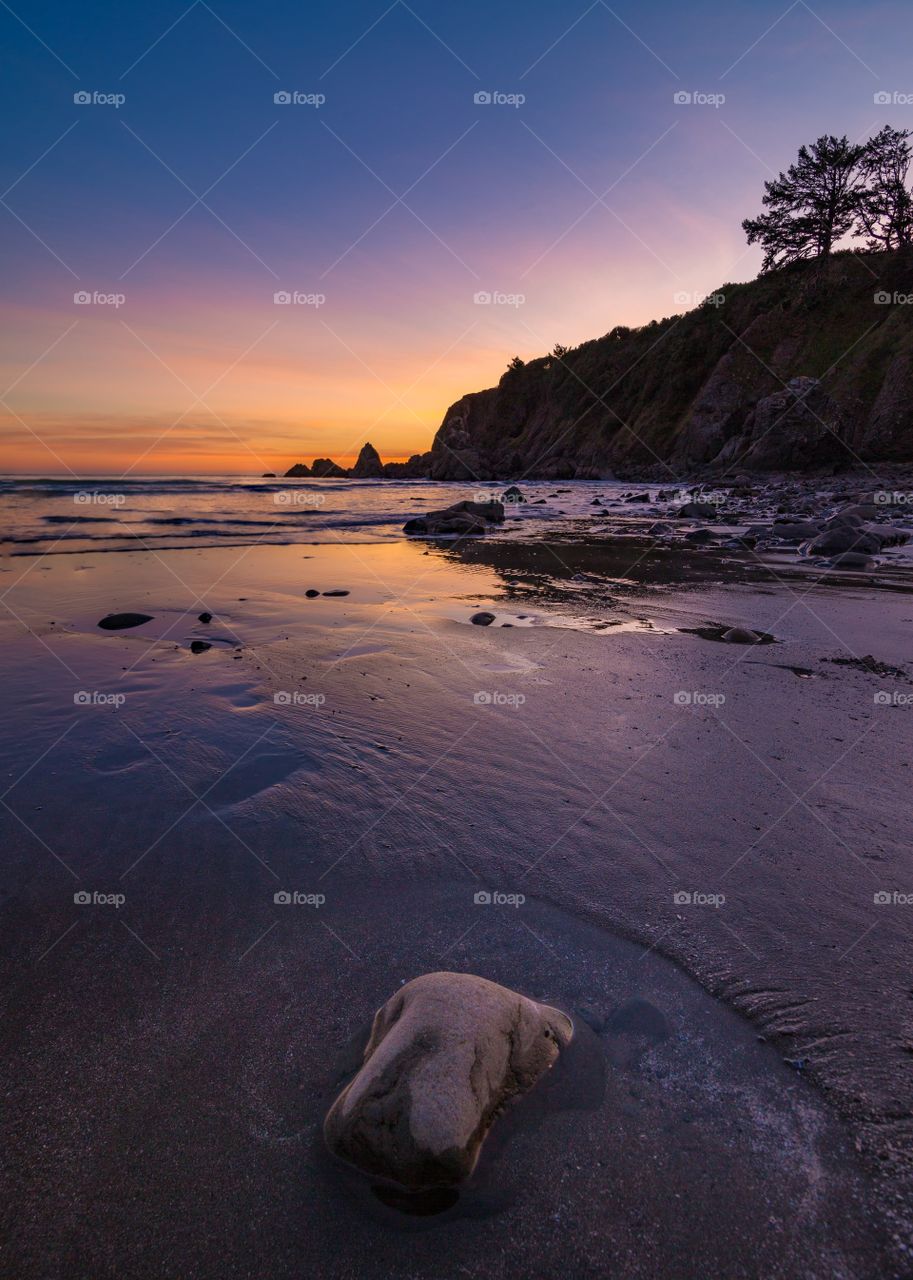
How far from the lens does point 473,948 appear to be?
261 cm

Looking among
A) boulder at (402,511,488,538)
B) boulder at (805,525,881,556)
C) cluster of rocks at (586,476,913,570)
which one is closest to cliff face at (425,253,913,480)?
cluster of rocks at (586,476,913,570)

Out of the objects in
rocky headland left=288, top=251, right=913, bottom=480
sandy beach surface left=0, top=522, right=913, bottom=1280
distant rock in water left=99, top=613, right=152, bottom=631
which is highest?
rocky headland left=288, top=251, right=913, bottom=480

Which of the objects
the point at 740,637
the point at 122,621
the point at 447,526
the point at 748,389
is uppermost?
the point at 748,389

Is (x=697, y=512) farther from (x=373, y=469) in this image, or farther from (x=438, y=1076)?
(x=373, y=469)

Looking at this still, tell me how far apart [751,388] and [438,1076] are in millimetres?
49645

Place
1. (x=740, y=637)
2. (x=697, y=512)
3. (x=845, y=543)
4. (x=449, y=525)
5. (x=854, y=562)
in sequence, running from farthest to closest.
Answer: (x=697, y=512), (x=449, y=525), (x=845, y=543), (x=854, y=562), (x=740, y=637)

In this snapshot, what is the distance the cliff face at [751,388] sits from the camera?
32.9 meters

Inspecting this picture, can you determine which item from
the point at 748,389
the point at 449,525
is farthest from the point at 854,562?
the point at 748,389

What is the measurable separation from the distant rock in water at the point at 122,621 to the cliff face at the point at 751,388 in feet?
113

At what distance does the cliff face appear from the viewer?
32.9m

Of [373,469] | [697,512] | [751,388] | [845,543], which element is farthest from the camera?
[373,469]

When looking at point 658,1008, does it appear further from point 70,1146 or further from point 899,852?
point 70,1146

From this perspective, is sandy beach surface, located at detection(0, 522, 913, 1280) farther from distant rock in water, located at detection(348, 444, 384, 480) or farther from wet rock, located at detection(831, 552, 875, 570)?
distant rock in water, located at detection(348, 444, 384, 480)

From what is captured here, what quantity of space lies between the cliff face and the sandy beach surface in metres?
33.0
